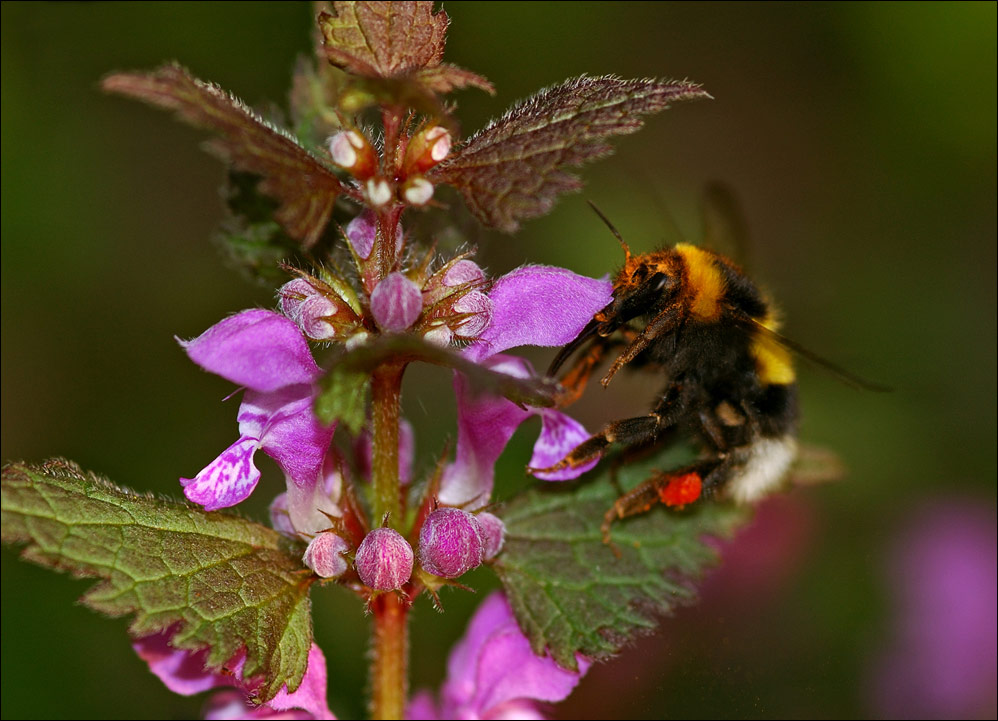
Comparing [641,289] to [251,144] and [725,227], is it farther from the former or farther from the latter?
[725,227]

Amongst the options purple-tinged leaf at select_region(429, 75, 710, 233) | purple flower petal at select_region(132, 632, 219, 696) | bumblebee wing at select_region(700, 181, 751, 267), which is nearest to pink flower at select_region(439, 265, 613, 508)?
purple-tinged leaf at select_region(429, 75, 710, 233)

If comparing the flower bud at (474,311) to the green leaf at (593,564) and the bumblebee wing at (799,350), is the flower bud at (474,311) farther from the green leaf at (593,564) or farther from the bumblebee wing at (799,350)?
the bumblebee wing at (799,350)

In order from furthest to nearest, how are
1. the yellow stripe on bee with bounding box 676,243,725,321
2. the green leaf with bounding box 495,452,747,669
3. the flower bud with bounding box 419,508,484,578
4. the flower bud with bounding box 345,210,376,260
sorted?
the yellow stripe on bee with bounding box 676,243,725,321 → the green leaf with bounding box 495,452,747,669 → the flower bud with bounding box 345,210,376,260 → the flower bud with bounding box 419,508,484,578

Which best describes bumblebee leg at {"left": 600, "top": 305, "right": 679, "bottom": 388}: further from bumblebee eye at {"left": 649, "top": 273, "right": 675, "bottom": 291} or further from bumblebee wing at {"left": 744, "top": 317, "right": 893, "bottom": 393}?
bumblebee wing at {"left": 744, "top": 317, "right": 893, "bottom": 393}

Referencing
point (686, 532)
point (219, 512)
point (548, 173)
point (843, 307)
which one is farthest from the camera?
point (843, 307)

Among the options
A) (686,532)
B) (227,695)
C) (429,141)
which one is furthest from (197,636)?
(686,532)

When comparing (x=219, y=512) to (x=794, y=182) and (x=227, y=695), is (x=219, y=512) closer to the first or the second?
(x=227, y=695)

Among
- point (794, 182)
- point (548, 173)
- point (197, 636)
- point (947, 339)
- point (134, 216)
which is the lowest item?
point (947, 339)

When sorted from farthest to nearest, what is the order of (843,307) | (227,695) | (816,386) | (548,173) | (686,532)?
(843,307), (816,386), (686,532), (227,695), (548,173)
